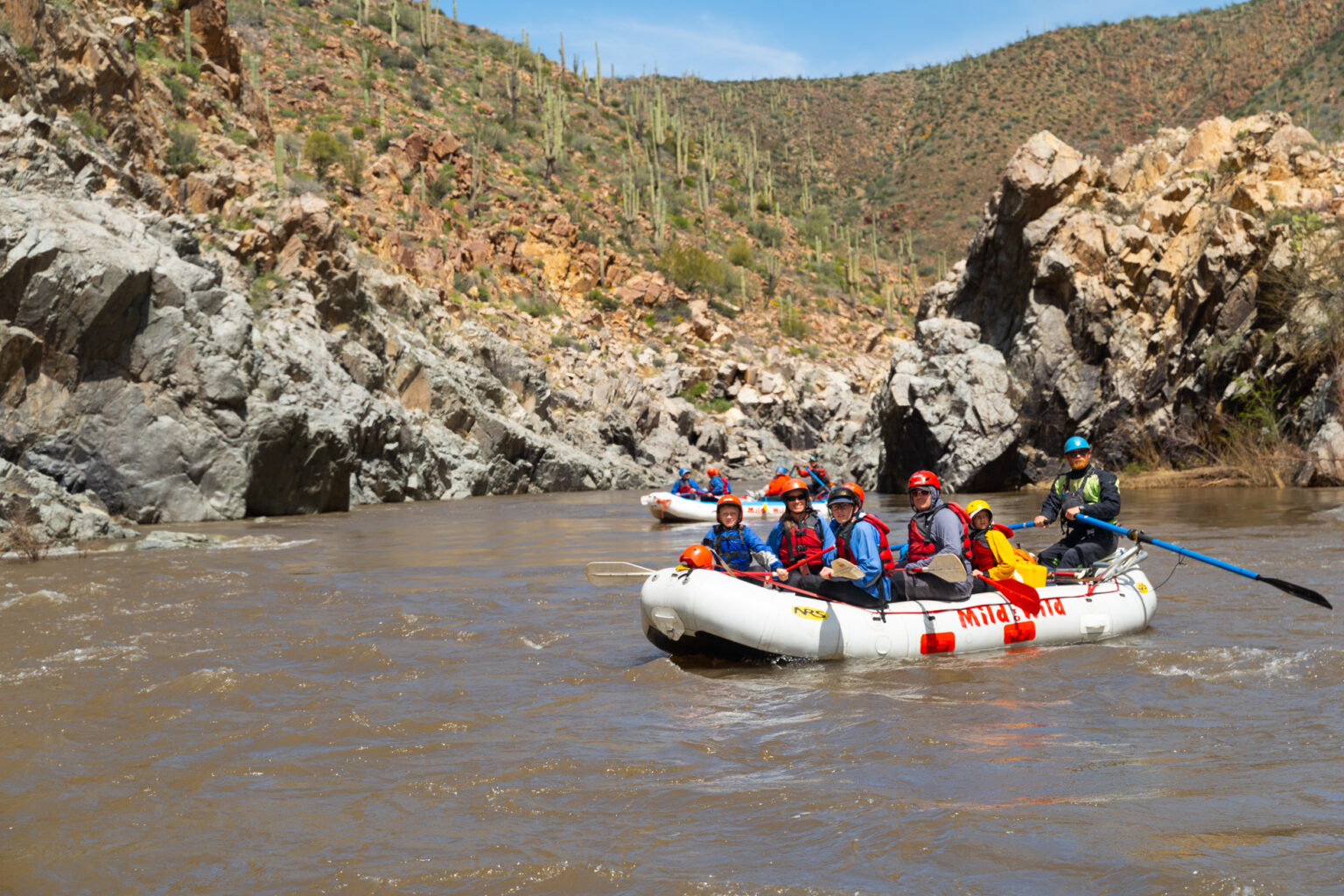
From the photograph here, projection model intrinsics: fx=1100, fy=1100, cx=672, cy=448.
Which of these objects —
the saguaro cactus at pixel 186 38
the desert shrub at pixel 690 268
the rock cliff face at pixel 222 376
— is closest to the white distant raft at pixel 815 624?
the rock cliff face at pixel 222 376

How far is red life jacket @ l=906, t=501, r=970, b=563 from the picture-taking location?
859cm

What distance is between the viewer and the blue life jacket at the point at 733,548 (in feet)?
28.9

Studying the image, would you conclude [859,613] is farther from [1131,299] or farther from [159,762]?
[1131,299]

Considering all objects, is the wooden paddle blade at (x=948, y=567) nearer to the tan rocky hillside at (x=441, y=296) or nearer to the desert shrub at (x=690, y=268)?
the tan rocky hillside at (x=441, y=296)

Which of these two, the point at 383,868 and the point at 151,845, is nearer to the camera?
the point at 383,868

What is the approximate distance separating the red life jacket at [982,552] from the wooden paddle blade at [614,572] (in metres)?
2.60

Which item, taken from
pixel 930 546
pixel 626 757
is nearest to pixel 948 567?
pixel 930 546

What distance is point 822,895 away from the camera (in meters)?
3.89

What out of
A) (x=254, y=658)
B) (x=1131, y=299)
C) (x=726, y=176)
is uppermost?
(x=726, y=176)

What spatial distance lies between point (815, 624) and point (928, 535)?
137cm

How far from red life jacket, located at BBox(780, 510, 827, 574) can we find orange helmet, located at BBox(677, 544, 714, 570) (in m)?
0.76

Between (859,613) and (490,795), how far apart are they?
370cm

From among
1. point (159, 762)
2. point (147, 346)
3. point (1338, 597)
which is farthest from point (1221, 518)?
point (147, 346)

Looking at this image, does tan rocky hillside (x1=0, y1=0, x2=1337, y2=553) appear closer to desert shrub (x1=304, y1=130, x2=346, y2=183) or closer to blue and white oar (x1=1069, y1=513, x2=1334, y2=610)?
Result: desert shrub (x1=304, y1=130, x2=346, y2=183)
